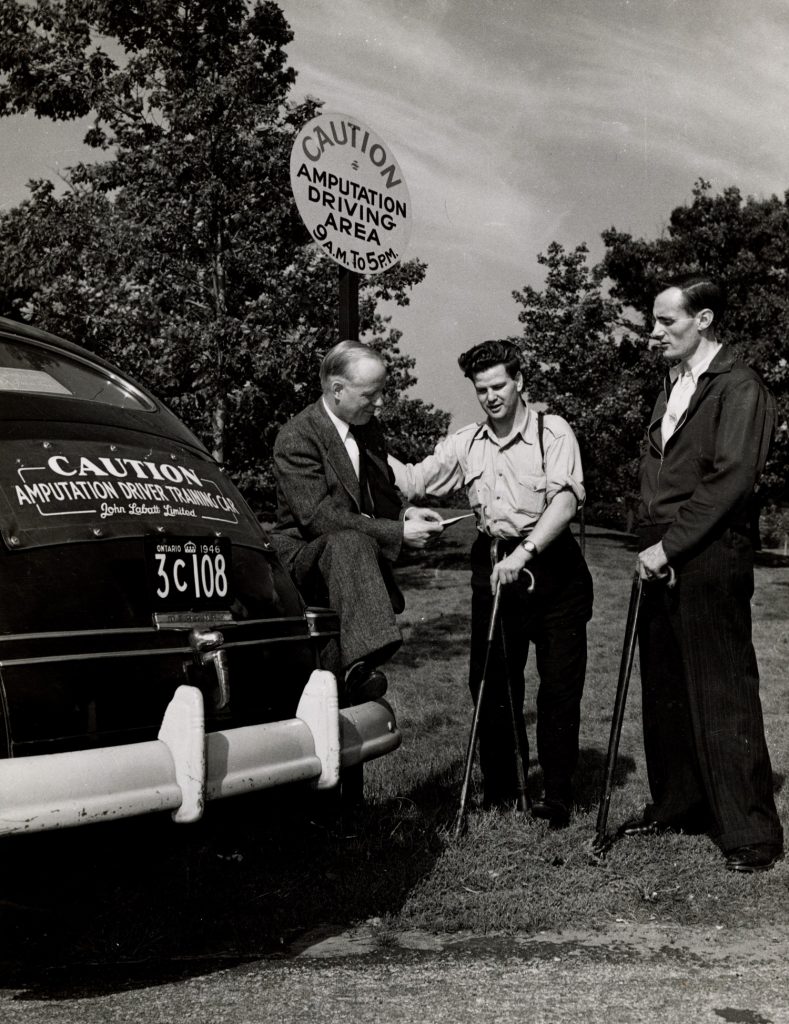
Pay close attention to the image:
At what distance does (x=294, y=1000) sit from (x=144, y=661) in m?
1.02

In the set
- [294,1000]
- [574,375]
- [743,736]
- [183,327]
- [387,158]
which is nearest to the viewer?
[294,1000]

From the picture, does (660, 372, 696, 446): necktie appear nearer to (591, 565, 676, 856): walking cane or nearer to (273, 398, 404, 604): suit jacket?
(591, 565, 676, 856): walking cane

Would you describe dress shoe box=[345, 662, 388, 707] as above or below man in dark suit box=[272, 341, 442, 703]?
below

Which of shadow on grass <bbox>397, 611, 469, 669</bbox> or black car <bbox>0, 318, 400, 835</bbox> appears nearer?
black car <bbox>0, 318, 400, 835</bbox>

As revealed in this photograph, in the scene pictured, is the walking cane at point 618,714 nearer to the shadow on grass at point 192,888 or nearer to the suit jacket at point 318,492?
the shadow on grass at point 192,888

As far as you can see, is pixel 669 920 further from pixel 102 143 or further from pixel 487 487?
pixel 102 143

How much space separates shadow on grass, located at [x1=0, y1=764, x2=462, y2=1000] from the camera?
9.70ft

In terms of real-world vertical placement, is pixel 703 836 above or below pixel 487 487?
below

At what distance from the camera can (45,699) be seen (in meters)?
2.85

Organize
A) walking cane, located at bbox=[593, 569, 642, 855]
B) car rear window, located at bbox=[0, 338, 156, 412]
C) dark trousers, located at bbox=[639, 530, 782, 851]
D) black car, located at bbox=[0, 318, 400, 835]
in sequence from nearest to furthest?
black car, located at bbox=[0, 318, 400, 835] → car rear window, located at bbox=[0, 338, 156, 412] → dark trousers, located at bbox=[639, 530, 782, 851] → walking cane, located at bbox=[593, 569, 642, 855]

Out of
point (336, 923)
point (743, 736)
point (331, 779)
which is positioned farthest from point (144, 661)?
point (743, 736)

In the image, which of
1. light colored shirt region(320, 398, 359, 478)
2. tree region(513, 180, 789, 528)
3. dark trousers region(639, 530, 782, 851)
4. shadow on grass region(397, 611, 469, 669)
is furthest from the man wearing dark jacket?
tree region(513, 180, 789, 528)

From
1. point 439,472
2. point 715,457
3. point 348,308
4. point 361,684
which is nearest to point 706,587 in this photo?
point 715,457

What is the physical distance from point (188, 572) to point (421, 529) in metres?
1.29
